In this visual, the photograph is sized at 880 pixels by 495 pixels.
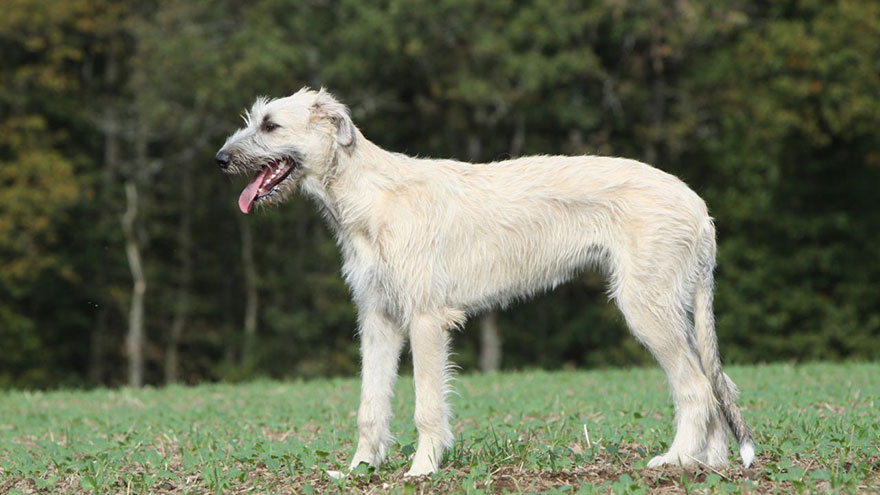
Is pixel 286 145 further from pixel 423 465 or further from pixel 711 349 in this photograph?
pixel 711 349

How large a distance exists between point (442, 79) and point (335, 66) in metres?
2.64

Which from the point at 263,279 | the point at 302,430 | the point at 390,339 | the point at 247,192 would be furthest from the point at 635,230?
the point at 263,279

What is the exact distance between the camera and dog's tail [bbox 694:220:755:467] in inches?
277

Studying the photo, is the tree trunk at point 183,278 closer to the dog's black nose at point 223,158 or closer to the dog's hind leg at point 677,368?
the dog's black nose at point 223,158

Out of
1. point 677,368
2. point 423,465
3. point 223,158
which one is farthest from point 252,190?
point 677,368

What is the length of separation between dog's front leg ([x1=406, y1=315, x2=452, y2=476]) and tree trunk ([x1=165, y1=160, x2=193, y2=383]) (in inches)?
1063

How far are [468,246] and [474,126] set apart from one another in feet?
69.2

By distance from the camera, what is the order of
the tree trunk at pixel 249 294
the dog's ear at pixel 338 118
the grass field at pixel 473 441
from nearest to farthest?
the grass field at pixel 473 441
the dog's ear at pixel 338 118
the tree trunk at pixel 249 294

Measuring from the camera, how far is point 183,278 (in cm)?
3384

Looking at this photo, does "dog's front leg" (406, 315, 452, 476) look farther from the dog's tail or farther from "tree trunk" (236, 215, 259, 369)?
"tree trunk" (236, 215, 259, 369)

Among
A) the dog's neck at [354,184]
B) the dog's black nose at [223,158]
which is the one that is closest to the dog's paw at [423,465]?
the dog's neck at [354,184]

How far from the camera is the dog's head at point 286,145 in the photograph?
740 cm

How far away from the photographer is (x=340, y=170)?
7.48 metres

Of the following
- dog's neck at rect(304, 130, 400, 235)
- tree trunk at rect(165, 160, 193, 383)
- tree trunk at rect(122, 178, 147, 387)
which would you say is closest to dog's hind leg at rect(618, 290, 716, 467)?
dog's neck at rect(304, 130, 400, 235)
